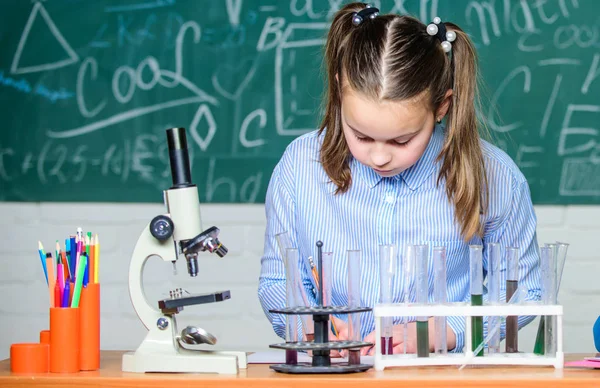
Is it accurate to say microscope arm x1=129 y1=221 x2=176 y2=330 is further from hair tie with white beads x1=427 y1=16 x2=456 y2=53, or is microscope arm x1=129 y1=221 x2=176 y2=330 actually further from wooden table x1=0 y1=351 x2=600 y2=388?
hair tie with white beads x1=427 y1=16 x2=456 y2=53

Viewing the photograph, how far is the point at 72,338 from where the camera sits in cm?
139

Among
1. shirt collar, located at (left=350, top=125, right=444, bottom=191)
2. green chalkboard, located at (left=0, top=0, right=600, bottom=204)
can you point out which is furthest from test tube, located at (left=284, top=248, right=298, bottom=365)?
green chalkboard, located at (left=0, top=0, right=600, bottom=204)

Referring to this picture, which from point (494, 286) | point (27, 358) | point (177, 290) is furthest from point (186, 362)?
point (494, 286)

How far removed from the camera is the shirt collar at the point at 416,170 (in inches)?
70.0

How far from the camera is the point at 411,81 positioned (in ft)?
5.10

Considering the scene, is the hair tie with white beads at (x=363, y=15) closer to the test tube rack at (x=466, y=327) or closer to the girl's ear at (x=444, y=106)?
the girl's ear at (x=444, y=106)

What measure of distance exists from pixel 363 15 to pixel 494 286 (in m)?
0.56

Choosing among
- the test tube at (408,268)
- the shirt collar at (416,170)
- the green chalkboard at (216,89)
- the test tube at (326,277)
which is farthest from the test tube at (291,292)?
the green chalkboard at (216,89)

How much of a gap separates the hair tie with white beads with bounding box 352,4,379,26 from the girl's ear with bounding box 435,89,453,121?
0.19m

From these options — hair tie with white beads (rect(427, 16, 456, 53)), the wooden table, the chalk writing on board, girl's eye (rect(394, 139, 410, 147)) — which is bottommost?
the wooden table

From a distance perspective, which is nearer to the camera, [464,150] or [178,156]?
[178,156]

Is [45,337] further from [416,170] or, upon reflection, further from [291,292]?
[416,170]

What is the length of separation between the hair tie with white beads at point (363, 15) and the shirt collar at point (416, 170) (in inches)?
10.6

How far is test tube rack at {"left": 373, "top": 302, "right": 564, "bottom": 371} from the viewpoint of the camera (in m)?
1.35
